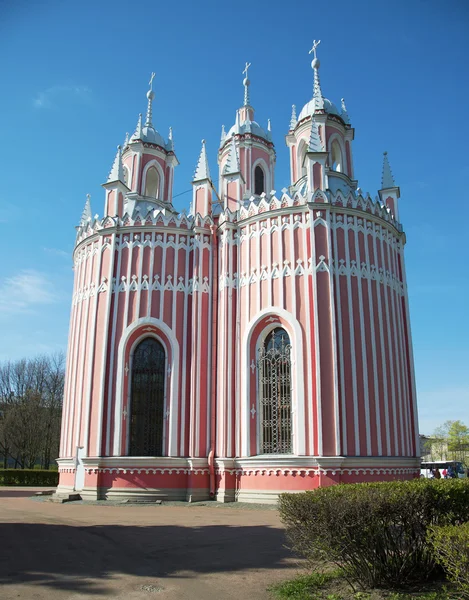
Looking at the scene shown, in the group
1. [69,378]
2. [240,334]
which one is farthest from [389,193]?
[69,378]

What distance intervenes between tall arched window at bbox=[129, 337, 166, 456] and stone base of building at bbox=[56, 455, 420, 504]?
2.84 feet

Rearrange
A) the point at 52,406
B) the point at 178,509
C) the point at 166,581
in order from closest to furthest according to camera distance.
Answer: the point at 166,581, the point at 178,509, the point at 52,406

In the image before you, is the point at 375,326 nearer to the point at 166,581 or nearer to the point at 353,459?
the point at 353,459

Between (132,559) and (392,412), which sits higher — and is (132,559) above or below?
below

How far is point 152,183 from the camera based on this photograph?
27.6 meters

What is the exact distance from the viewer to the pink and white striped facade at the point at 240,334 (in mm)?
18688

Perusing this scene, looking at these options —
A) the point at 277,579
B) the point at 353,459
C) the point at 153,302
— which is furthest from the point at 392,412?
the point at 277,579

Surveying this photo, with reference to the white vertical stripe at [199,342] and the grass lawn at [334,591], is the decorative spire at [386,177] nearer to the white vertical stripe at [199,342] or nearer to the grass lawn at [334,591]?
the white vertical stripe at [199,342]

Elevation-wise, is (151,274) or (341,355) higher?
(151,274)

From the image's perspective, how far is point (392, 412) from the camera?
19406mm

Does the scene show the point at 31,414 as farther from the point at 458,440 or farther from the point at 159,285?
the point at 458,440

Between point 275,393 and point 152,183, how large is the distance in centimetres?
1378

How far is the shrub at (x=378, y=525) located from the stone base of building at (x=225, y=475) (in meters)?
11.2

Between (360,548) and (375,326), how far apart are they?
1433 centimetres
